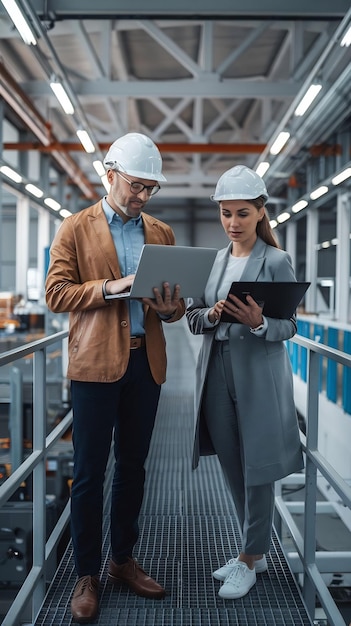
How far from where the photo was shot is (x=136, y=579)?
8.27ft

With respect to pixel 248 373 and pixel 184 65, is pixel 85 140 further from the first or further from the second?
pixel 248 373

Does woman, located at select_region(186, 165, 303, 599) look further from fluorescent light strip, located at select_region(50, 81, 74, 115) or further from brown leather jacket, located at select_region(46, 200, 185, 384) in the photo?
fluorescent light strip, located at select_region(50, 81, 74, 115)

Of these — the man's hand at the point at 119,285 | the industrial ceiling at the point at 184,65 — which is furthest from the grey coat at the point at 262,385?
the industrial ceiling at the point at 184,65

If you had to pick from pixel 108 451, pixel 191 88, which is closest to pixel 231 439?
pixel 108 451

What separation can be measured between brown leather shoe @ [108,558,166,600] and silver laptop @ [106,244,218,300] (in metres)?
1.21

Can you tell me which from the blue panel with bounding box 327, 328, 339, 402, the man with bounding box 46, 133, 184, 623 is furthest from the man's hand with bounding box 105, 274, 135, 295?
the blue panel with bounding box 327, 328, 339, 402

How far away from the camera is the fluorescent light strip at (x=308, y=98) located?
564 cm

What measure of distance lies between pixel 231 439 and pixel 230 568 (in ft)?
2.00

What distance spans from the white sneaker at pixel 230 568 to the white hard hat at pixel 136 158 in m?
1.71

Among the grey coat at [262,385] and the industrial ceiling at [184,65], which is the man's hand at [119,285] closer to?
the grey coat at [262,385]

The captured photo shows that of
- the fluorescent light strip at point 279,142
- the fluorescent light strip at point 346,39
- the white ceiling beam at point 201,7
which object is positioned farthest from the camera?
the fluorescent light strip at point 279,142

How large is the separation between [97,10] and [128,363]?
442 centimetres

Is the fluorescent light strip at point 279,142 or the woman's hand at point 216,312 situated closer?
the woman's hand at point 216,312

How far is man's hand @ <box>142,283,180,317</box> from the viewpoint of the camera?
2115 mm
